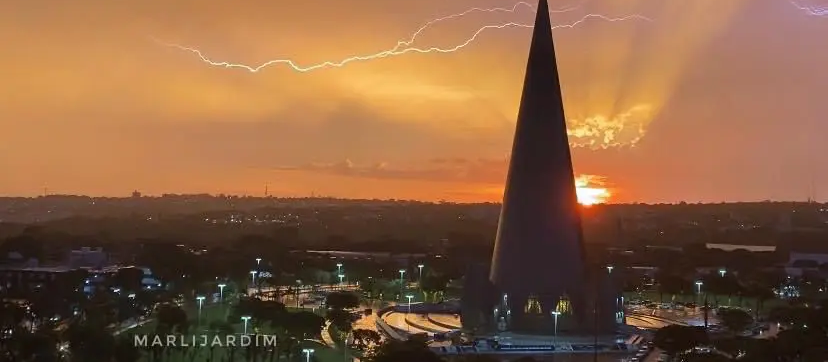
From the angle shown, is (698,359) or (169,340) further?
(169,340)

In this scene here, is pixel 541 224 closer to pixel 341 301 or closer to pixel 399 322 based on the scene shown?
pixel 399 322

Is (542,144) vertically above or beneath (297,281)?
above

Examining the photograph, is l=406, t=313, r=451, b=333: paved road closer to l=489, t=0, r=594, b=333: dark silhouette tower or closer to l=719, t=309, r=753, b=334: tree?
l=489, t=0, r=594, b=333: dark silhouette tower

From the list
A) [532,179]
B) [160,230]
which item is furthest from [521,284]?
[160,230]

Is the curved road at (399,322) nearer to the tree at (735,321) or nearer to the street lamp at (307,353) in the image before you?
the street lamp at (307,353)

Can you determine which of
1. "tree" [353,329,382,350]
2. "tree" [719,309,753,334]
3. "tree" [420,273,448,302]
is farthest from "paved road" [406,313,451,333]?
"tree" [719,309,753,334]

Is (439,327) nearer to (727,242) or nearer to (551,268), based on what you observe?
(551,268)

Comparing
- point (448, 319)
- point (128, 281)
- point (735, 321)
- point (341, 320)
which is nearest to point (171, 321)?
point (341, 320)
